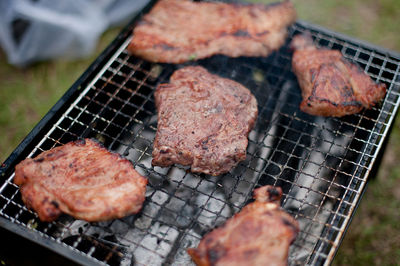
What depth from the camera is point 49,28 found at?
5.53 meters

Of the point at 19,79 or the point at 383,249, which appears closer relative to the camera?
the point at 383,249

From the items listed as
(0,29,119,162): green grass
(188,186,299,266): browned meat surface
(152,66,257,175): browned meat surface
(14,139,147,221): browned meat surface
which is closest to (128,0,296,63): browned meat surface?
(152,66,257,175): browned meat surface

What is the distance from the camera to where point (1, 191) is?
2.83 meters

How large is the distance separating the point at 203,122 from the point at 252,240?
3.42 ft

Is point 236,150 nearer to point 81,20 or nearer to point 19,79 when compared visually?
point 81,20

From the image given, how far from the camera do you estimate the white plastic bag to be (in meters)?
5.33

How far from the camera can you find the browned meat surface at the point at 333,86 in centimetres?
331

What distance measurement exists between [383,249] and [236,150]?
7.39 ft

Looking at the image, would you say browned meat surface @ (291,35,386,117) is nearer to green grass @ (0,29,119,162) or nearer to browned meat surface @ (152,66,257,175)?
browned meat surface @ (152,66,257,175)

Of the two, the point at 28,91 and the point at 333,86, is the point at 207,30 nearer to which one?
the point at 333,86

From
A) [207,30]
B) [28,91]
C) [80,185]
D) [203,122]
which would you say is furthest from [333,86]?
[28,91]

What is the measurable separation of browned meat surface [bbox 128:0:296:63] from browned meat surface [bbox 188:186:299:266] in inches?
65.7

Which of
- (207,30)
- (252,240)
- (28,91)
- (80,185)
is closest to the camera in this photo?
(252,240)

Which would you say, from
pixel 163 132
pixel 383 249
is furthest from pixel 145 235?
pixel 383 249
